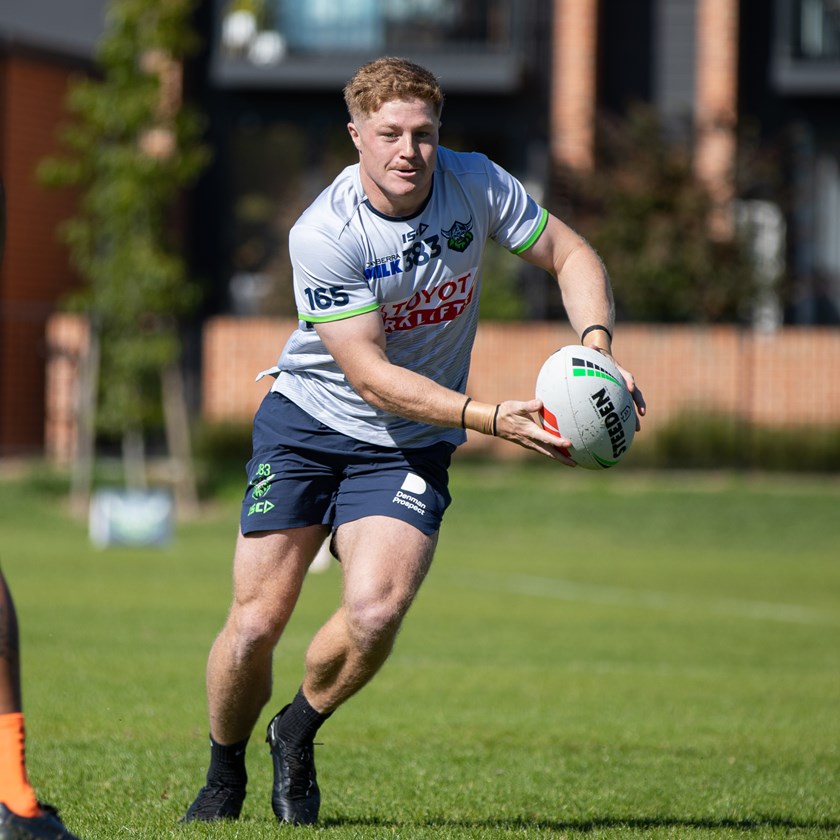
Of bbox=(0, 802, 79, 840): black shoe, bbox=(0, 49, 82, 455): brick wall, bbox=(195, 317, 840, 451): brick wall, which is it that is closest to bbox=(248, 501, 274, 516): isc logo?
bbox=(0, 802, 79, 840): black shoe

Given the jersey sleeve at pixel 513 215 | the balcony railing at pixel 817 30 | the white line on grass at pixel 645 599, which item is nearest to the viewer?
the jersey sleeve at pixel 513 215

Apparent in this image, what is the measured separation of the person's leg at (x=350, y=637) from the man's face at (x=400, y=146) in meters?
1.21

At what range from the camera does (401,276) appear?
5.69 metres

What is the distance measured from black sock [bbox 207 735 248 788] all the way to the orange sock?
1.74m

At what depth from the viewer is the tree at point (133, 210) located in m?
23.0

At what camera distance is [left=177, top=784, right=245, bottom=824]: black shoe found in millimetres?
5816

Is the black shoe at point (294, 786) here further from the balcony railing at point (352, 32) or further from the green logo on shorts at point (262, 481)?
the balcony railing at point (352, 32)

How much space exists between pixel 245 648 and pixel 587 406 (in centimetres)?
158

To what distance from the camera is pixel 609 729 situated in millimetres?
8156

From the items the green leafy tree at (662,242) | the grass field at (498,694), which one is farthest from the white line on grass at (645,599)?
the green leafy tree at (662,242)

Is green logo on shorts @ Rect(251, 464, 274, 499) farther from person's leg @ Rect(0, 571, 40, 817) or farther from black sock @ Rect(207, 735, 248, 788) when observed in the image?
person's leg @ Rect(0, 571, 40, 817)

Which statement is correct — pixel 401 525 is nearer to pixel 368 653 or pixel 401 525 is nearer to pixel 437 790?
pixel 368 653

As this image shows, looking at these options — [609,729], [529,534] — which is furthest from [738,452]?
[609,729]

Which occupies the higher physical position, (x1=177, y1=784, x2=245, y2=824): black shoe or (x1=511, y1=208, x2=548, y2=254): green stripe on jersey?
(x1=511, y1=208, x2=548, y2=254): green stripe on jersey
